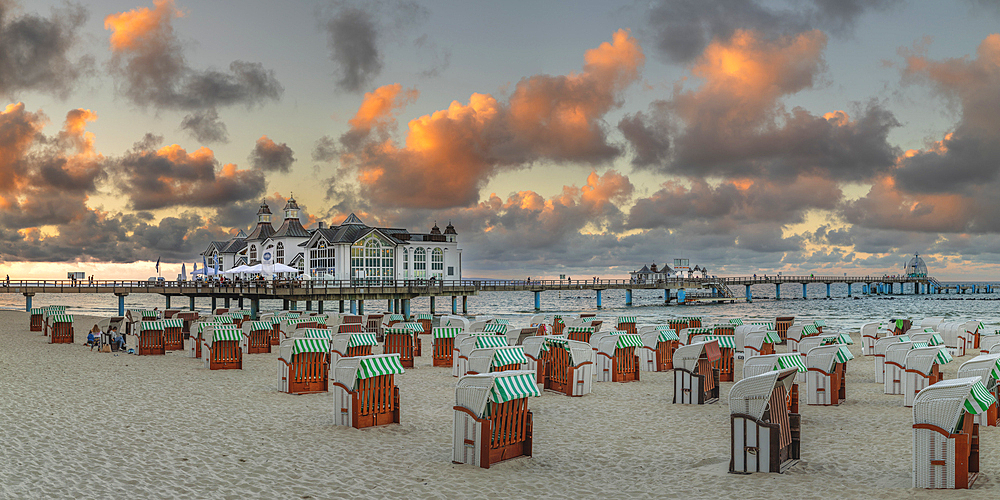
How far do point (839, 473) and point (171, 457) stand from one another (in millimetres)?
8176

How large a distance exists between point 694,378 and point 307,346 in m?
8.03

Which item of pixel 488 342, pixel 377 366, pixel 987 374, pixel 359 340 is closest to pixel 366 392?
pixel 377 366

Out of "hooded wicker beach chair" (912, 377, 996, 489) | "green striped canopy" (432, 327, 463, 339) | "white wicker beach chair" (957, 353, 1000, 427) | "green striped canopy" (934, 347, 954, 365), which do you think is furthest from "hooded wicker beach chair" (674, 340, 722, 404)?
"green striped canopy" (432, 327, 463, 339)

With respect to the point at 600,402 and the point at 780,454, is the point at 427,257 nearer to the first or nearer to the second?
the point at 600,402

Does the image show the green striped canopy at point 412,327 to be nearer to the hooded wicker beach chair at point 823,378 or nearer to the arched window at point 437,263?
the hooded wicker beach chair at point 823,378

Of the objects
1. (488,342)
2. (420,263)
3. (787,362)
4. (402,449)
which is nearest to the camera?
(402,449)

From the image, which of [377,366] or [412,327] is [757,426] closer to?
[377,366]

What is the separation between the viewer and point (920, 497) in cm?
660

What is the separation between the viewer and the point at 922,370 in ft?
40.9

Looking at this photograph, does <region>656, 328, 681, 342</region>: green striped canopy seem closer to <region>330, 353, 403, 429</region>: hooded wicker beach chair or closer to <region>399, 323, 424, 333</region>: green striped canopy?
<region>399, 323, 424, 333</region>: green striped canopy

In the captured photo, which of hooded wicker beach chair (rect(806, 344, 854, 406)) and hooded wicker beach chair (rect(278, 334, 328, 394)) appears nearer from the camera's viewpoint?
hooded wicker beach chair (rect(806, 344, 854, 406))

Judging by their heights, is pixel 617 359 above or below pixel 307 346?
below

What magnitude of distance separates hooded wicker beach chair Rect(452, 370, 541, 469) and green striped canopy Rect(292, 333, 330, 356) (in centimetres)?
681

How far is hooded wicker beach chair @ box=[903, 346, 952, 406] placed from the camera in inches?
489
